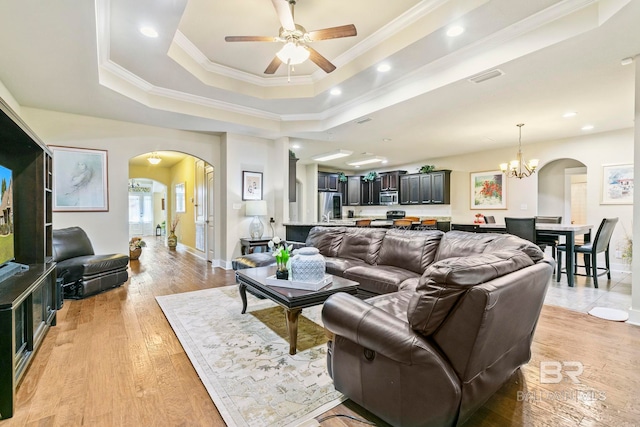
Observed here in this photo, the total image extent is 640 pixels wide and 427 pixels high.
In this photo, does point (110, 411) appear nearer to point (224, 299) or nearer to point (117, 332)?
point (117, 332)

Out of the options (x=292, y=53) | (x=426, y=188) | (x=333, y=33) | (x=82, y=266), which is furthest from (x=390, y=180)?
(x=82, y=266)

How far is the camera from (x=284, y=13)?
241 cm

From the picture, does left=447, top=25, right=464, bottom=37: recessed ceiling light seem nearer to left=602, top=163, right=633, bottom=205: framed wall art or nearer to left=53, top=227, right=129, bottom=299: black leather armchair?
left=53, top=227, right=129, bottom=299: black leather armchair

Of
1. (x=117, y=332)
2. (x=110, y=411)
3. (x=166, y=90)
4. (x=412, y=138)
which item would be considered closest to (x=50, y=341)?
(x=117, y=332)

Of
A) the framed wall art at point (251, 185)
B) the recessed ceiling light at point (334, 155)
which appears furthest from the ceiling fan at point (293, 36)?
the recessed ceiling light at point (334, 155)

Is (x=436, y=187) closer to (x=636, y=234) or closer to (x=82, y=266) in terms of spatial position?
(x=636, y=234)

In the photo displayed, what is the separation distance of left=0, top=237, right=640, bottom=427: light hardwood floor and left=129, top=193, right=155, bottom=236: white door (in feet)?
36.4

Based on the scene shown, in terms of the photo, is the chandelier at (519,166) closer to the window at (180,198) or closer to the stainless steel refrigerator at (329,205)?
the stainless steel refrigerator at (329,205)

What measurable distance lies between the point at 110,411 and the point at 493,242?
318 centimetres

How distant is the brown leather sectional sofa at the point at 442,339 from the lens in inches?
50.5

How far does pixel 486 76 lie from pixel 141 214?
14.1 metres

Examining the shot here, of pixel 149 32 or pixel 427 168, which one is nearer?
pixel 149 32

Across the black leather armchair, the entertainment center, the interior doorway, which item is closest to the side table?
the black leather armchair

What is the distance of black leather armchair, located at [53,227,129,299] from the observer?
3.73 metres
